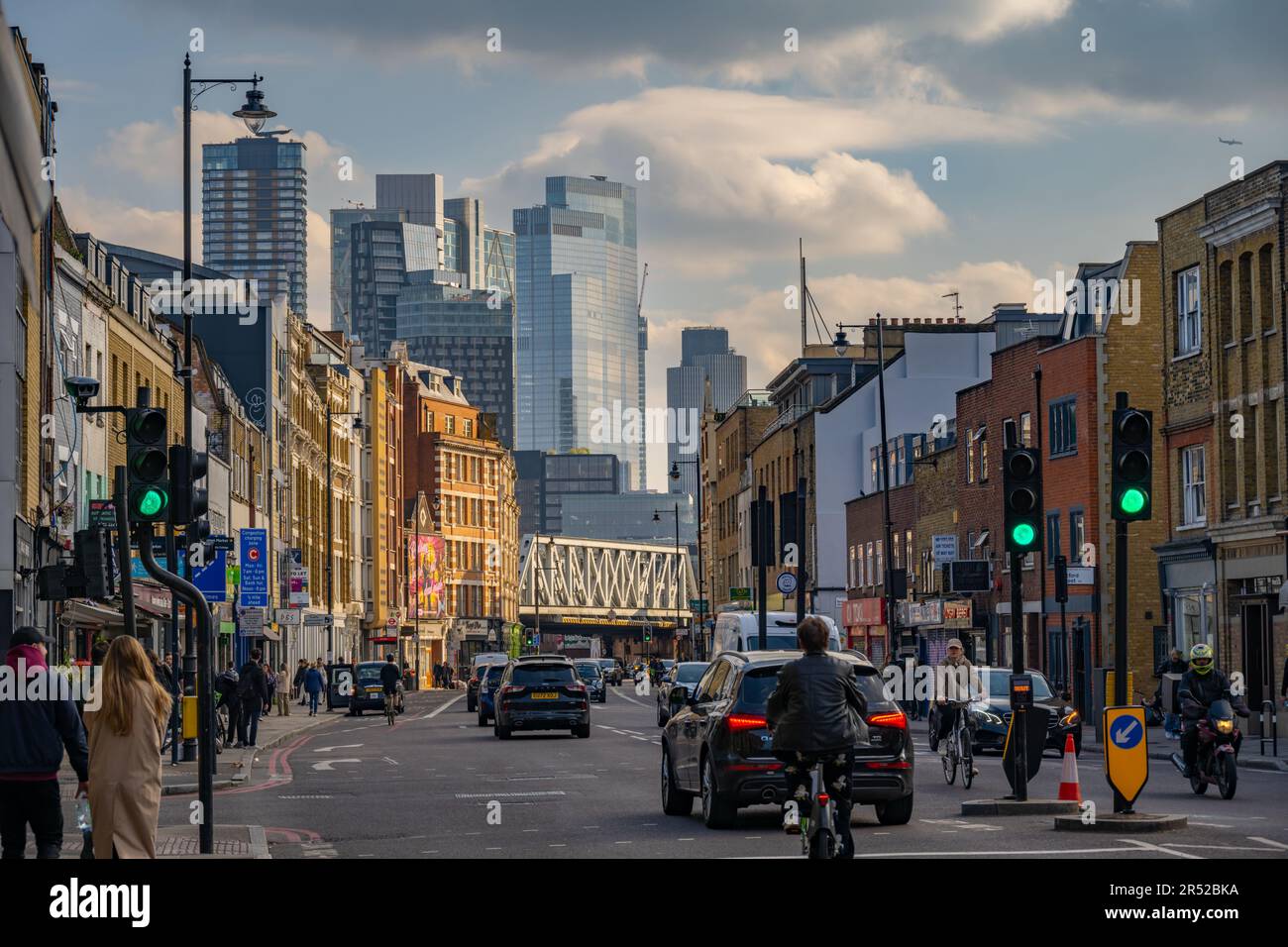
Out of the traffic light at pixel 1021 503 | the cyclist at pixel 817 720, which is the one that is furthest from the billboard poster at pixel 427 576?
the cyclist at pixel 817 720

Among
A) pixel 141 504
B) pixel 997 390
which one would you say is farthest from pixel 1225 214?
pixel 141 504

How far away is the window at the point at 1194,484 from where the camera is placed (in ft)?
151

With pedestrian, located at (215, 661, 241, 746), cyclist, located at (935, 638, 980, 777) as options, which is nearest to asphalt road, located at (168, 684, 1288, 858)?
cyclist, located at (935, 638, 980, 777)

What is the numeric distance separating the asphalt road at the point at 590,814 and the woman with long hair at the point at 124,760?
4.71 metres

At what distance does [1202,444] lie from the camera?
149 feet

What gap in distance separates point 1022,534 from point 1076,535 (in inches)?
1461

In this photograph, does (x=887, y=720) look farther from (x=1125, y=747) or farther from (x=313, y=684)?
(x=313, y=684)

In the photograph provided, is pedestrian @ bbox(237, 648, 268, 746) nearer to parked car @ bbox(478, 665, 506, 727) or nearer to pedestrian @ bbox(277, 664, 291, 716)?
parked car @ bbox(478, 665, 506, 727)

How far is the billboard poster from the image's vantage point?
140500 millimetres

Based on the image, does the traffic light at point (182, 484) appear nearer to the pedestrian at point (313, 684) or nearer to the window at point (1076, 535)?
the window at point (1076, 535)

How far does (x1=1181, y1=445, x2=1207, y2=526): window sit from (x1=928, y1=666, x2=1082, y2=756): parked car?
11.1m

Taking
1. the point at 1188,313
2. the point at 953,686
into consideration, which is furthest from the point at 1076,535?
the point at 953,686
